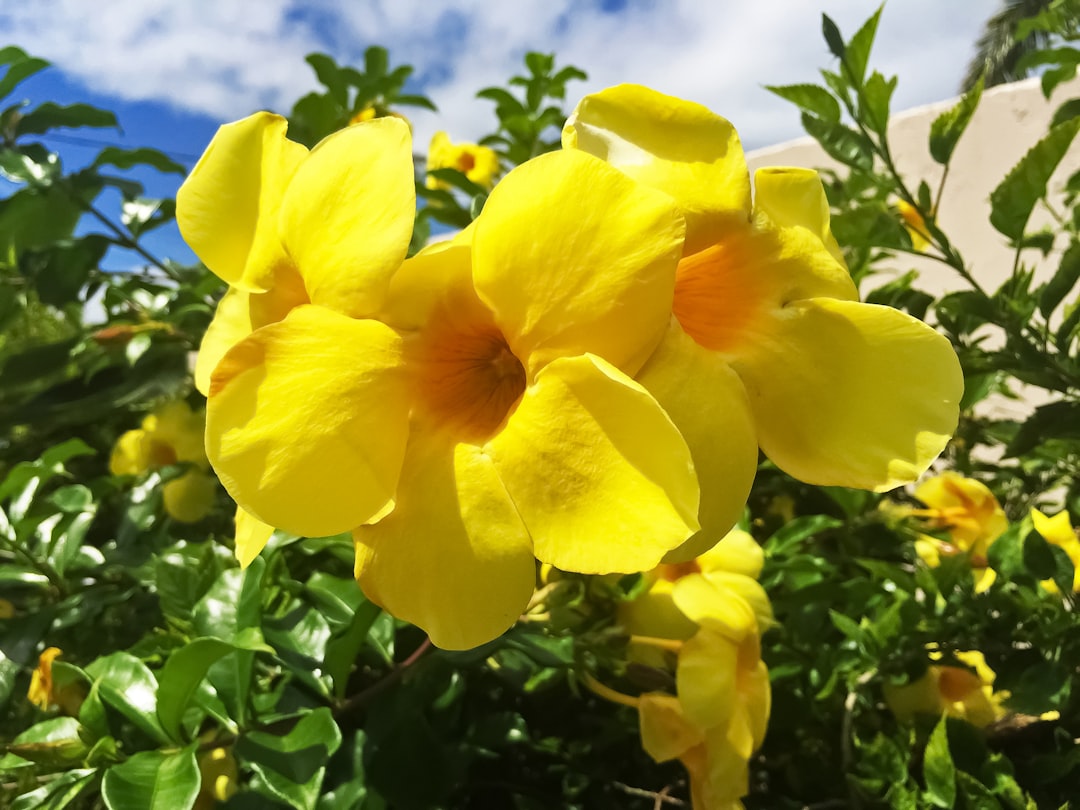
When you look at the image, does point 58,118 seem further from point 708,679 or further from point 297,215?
point 708,679

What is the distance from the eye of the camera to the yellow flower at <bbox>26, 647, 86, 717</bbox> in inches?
32.2

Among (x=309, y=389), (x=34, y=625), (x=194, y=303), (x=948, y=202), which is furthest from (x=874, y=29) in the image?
(x=948, y=202)

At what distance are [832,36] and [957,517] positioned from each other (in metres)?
0.73

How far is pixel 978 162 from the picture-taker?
8.20 ft

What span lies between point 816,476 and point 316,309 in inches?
10.9

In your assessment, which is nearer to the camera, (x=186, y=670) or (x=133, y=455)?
(x=186, y=670)

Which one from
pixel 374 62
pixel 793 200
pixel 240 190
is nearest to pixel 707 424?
pixel 793 200

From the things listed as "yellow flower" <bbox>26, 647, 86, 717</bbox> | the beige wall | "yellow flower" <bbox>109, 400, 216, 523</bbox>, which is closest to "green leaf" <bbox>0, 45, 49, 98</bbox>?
"yellow flower" <bbox>109, 400, 216, 523</bbox>

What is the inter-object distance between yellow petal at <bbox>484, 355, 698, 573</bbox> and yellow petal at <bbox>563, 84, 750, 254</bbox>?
4.7 inches

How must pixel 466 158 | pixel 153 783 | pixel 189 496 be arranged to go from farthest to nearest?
pixel 466 158 → pixel 189 496 → pixel 153 783

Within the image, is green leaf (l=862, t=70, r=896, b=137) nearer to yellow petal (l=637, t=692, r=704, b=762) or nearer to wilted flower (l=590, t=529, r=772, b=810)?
wilted flower (l=590, t=529, r=772, b=810)

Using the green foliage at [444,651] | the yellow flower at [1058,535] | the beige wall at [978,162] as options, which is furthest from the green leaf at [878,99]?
the beige wall at [978,162]

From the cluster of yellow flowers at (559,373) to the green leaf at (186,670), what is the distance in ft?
0.61

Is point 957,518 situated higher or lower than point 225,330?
lower
